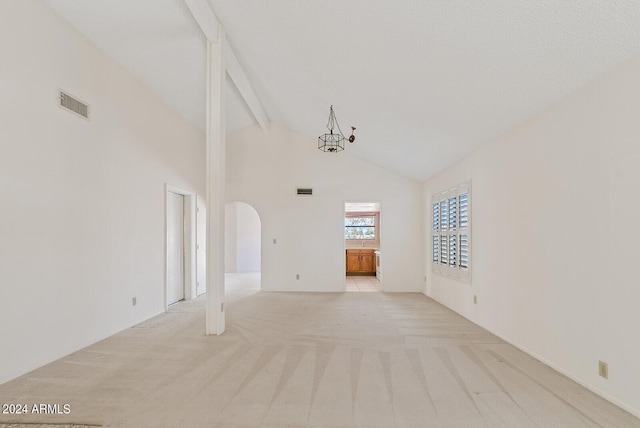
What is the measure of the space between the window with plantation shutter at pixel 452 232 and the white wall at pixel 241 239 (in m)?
6.03

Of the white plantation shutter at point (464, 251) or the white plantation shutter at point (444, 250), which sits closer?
the white plantation shutter at point (464, 251)

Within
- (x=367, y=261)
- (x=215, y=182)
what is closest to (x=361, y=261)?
(x=367, y=261)

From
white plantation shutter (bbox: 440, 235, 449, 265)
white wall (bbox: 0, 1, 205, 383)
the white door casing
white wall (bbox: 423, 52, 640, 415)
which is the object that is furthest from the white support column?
white plantation shutter (bbox: 440, 235, 449, 265)

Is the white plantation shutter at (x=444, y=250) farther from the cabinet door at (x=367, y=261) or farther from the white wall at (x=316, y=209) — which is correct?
the cabinet door at (x=367, y=261)

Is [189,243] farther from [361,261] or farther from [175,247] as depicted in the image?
[361,261]

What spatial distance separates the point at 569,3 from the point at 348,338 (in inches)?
135

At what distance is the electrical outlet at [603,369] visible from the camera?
2.26 meters

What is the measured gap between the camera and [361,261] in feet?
29.7

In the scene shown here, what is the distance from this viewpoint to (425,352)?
324 centimetres

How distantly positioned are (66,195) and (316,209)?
176 inches

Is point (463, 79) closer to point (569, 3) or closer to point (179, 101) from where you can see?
point (569, 3)

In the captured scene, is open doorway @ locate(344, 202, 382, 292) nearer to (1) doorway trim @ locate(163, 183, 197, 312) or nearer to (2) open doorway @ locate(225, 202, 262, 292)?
(2) open doorway @ locate(225, 202, 262, 292)

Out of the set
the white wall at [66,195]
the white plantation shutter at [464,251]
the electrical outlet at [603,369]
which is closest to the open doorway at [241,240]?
the white wall at [66,195]

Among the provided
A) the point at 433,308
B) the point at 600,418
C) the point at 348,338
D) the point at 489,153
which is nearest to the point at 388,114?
the point at 489,153
